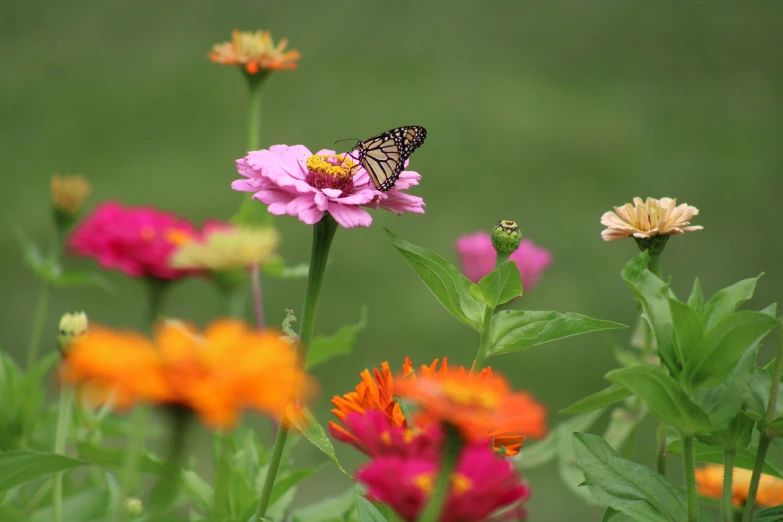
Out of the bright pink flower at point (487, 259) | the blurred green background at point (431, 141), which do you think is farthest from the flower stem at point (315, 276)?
the blurred green background at point (431, 141)

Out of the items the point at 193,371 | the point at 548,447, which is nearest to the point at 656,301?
the point at 193,371

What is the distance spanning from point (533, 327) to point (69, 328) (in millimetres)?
239

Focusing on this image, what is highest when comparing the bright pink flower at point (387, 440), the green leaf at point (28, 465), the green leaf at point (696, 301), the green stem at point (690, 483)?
the green leaf at point (696, 301)

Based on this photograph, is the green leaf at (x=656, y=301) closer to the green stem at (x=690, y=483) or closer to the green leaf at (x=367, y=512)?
the green stem at (x=690, y=483)

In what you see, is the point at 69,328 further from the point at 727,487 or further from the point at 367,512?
the point at 727,487

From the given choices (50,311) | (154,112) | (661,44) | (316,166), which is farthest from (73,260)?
(661,44)

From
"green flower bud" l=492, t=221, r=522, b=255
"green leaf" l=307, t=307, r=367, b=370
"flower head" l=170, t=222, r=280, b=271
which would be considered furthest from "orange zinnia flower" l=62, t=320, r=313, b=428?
"green leaf" l=307, t=307, r=367, b=370

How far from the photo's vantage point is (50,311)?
5.74ft

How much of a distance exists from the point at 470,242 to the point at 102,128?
5.28 feet

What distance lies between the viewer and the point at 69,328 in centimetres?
48

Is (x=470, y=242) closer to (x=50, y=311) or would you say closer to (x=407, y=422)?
(x=407, y=422)

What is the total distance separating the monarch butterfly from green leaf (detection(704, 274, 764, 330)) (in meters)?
0.16

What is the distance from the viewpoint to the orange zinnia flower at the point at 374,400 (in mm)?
377

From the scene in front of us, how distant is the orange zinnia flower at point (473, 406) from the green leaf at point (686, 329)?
126mm
